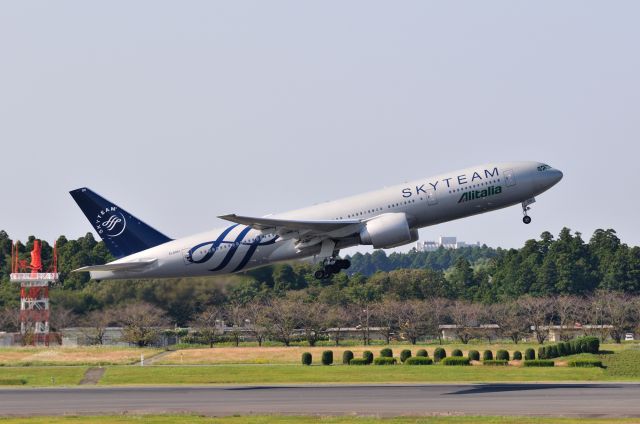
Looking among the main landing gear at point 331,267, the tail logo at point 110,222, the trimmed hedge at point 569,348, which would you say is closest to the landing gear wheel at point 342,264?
the main landing gear at point 331,267

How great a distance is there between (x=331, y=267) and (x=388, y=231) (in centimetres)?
636

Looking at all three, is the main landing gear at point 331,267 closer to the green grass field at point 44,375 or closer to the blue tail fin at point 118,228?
the blue tail fin at point 118,228

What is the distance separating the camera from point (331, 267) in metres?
77.9

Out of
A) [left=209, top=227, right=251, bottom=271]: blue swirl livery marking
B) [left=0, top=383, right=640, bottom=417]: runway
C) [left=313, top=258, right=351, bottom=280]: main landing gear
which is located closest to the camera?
[left=0, top=383, right=640, bottom=417]: runway

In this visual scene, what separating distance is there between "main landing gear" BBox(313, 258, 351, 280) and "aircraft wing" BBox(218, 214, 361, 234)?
2.92 meters

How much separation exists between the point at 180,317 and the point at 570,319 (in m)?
72.8

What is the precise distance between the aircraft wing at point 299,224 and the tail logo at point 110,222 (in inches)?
438

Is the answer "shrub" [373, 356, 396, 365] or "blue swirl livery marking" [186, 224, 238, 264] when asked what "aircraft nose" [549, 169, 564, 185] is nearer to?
"blue swirl livery marking" [186, 224, 238, 264]

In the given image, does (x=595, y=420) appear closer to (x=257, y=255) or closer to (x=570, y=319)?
(x=257, y=255)

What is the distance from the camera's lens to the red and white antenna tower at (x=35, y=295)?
11994 cm

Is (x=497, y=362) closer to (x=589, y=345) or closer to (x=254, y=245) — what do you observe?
(x=589, y=345)

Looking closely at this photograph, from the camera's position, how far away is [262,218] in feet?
238

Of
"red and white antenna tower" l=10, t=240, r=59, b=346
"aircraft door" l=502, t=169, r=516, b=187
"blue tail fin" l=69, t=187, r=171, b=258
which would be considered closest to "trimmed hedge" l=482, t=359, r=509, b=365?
"aircraft door" l=502, t=169, r=516, b=187

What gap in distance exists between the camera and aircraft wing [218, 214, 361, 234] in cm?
7262
